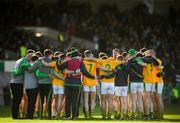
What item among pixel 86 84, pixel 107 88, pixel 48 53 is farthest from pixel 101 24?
pixel 48 53

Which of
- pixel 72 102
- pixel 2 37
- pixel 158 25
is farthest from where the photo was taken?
pixel 158 25

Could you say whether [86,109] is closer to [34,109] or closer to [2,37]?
[34,109]

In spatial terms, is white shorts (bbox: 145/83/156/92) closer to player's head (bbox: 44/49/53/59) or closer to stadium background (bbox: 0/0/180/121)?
player's head (bbox: 44/49/53/59)

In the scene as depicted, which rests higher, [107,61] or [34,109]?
[107,61]

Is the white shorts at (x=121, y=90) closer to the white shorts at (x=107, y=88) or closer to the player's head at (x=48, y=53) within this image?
the white shorts at (x=107, y=88)

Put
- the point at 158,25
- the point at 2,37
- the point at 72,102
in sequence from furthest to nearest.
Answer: the point at 158,25 < the point at 2,37 < the point at 72,102

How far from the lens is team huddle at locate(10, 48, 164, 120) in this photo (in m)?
24.5

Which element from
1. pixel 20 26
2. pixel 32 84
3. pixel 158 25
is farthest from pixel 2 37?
pixel 32 84

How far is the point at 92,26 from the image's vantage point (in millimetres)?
48656

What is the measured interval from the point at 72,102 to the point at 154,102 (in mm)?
2873

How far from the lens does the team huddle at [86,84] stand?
24.5 m

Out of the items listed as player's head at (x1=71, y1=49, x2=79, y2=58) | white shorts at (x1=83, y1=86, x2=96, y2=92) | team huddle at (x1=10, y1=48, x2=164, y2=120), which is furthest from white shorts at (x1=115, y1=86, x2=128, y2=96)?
player's head at (x1=71, y1=49, x2=79, y2=58)

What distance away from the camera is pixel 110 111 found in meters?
24.8

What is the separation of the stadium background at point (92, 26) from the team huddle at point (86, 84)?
1558 cm
